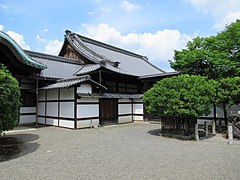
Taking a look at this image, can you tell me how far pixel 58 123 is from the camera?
12859 mm

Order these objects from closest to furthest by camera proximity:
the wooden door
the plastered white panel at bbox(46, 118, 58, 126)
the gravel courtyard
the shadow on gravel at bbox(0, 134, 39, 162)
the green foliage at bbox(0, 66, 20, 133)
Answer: the gravel courtyard
the green foliage at bbox(0, 66, 20, 133)
the shadow on gravel at bbox(0, 134, 39, 162)
the plastered white panel at bbox(46, 118, 58, 126)
the wooden door

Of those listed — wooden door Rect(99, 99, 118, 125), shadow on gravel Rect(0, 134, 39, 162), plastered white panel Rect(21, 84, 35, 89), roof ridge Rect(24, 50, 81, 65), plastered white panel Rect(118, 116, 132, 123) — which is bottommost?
shadow on gravel Rect(0, 134, 39, 162)

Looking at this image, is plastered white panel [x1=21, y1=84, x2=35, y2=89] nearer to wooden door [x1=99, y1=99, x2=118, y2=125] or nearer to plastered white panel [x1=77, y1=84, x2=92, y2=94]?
plastered white panel [x1=77, y1=84, x2=92, y2=94]

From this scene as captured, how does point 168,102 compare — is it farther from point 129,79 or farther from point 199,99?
point 129,79

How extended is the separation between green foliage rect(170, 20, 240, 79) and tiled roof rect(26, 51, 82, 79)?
28.1 feet

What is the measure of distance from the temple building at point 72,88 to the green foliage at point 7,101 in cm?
464

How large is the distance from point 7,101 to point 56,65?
10706 mm

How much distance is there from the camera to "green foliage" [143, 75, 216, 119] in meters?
8.23

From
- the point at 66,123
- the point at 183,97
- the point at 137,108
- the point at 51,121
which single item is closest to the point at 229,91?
the point at 183,97

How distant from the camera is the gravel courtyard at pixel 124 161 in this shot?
4.52 metres

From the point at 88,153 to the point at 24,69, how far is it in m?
8.54

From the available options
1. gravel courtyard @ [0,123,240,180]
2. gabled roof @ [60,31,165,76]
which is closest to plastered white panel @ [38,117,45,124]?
gabled roof @ [60,31,165,76]

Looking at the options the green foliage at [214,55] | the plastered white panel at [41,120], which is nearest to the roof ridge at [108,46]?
the plastered white panel at [41,120]

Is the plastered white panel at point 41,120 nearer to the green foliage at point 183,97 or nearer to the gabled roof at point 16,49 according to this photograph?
the gabled roof at point 16,49
